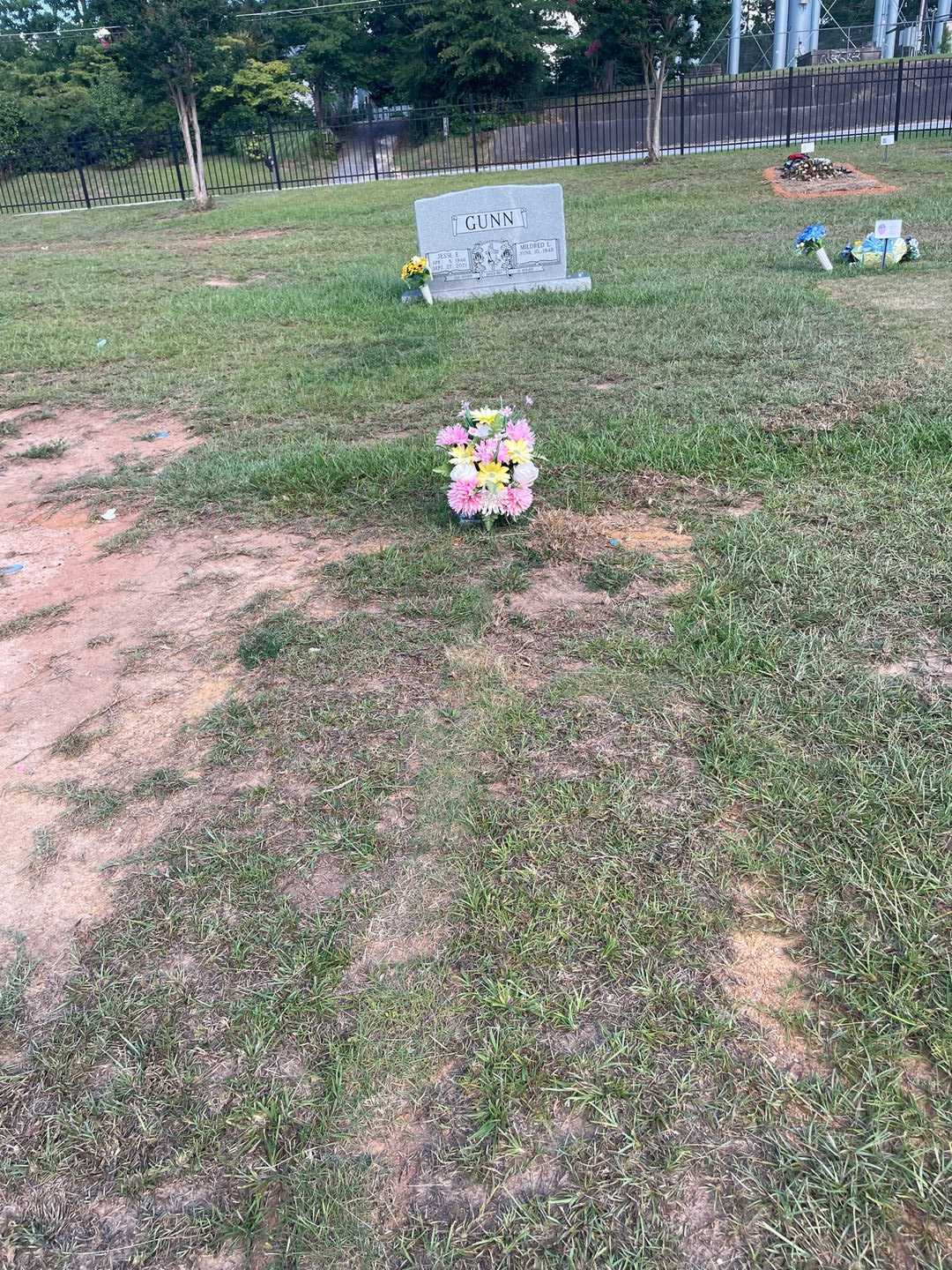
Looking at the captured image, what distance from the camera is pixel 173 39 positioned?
17734mm

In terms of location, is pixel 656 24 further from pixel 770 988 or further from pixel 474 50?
pixel 770 988

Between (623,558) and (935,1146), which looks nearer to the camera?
(935,1146)

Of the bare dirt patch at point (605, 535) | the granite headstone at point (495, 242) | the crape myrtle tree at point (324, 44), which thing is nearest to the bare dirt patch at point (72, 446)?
the bare dirt patch at point (605, 535)

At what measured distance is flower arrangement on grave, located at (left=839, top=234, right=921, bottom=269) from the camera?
27.7ft

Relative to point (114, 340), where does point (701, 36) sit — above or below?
above

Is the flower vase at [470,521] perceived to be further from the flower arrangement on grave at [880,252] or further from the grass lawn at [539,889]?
the flower arrangement on grave at [880,252]

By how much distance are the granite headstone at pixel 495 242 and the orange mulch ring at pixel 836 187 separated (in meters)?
7.37

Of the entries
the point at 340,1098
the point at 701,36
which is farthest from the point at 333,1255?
the point at 701,36

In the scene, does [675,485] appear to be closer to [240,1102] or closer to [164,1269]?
[240,1102]

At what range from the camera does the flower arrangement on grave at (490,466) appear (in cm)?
374

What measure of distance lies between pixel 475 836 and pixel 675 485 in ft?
7.91

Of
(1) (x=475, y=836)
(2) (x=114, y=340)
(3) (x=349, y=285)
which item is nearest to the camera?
(1) (x=475, y=836)

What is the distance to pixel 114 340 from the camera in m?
8.38

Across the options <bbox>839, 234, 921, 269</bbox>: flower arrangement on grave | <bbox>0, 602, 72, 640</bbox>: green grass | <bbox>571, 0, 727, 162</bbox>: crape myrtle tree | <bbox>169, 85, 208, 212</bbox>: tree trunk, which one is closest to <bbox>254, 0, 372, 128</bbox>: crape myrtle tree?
<bbox>169, 85, 208, 212</bbox>: tree trunk
